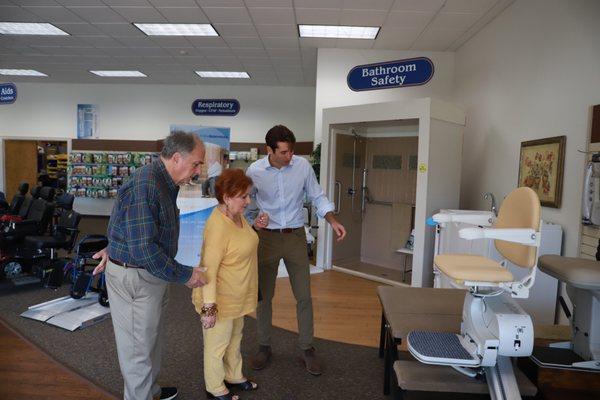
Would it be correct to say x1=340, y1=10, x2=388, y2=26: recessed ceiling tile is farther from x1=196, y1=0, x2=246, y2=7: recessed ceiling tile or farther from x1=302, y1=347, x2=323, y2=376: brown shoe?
x1=302, y1=347, x2=323, y2=376: brown shoe

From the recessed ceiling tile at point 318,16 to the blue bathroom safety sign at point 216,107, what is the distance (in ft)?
8.40

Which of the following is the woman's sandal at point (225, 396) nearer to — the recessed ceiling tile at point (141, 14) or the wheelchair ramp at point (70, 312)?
the wheelchair ramp at point (70, 312)

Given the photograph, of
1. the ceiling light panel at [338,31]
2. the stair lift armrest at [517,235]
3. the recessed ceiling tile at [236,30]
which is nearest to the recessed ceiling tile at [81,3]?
the recessed ceiling tile at [236,30]

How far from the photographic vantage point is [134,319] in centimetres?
211

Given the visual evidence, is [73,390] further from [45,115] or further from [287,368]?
[45,115]

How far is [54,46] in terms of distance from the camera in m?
7.83

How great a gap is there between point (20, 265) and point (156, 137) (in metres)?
6.58

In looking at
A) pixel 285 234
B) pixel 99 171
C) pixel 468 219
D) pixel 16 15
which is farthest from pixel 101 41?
pixel 468 219

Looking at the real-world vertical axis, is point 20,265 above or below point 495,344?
below

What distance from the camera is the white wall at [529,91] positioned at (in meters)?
3.47

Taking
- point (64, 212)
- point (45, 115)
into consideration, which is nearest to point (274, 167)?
point (64, 212)

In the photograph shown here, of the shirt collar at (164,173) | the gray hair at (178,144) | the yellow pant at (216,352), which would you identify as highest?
the gray hair at (178,144)

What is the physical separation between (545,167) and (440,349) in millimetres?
2713

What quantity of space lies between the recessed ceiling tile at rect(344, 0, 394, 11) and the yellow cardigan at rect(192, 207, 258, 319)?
13.2 feet
